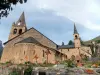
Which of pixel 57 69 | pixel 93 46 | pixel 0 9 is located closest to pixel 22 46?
pixel 57 69

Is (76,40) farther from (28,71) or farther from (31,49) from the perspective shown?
(28,71)

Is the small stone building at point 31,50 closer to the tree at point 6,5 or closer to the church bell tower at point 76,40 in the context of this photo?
the church bell tower at point 76,40

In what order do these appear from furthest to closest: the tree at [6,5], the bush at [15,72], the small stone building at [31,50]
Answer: the small stone building at [31,50] → the bush at [15,72] → the tree at [6,5]

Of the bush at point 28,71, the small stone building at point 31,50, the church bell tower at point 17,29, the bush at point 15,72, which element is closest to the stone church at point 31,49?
the small stone building at point 31,50

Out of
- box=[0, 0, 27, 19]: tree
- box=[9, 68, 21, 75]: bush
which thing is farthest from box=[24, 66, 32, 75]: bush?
box=[0, 0, 27, 19]: tree

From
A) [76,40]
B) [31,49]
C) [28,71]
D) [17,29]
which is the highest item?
[17,29]

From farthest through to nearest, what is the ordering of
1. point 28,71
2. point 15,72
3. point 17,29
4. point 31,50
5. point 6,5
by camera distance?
point 17,29
point 31,50
point 15,72
point 28,71
point 6,5

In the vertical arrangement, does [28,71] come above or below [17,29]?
below

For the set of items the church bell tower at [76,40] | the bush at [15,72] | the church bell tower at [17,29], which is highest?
the church bell tower at [17,29]

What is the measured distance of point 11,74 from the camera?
25.8 metres

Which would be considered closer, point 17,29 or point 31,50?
point 31,50

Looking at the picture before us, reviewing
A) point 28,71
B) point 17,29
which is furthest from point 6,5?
point 17,29

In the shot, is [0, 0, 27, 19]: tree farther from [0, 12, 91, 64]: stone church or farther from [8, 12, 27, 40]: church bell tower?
[8, 12, 27, 40]: church bell tower

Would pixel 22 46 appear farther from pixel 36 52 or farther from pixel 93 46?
pixel 93 46
